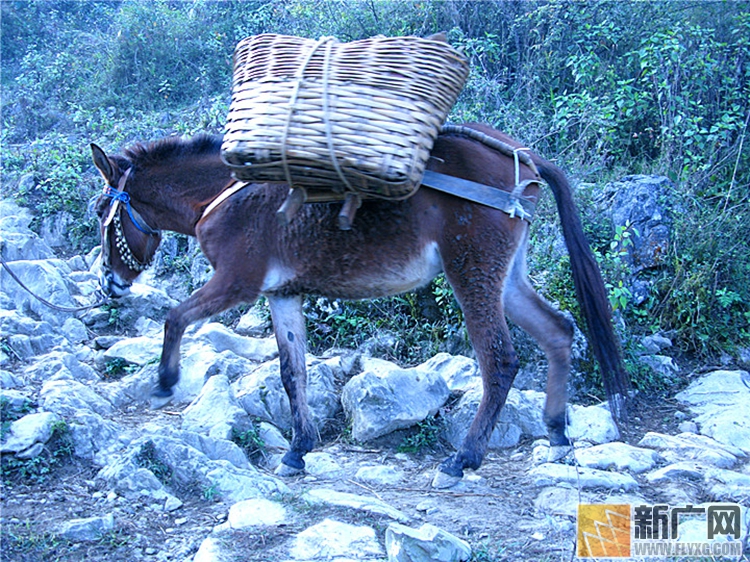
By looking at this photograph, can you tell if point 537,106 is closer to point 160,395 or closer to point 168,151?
point 168,151

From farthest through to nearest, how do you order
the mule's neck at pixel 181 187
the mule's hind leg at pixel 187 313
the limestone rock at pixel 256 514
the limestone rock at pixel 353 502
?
1. the mule's neck at pixel 181 187
2. the mule's hind leg at pixel 187 313
3. the limestone rock at pixel 353 502
4. the limestone rock at pixel 256 514

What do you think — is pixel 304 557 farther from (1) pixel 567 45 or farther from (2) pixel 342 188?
(1) pixel 567 45

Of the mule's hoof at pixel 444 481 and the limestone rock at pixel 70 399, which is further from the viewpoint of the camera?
the limestone rock at pixel 70 399

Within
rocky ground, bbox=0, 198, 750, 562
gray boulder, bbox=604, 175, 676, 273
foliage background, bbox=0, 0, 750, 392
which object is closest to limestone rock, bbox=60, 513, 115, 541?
rocky ground, bbox=0, 198, 750, 562

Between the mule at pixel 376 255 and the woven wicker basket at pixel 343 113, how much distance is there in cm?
48

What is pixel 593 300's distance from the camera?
4.42m

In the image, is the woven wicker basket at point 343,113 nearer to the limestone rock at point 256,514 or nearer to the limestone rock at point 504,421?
the limestone rock at point 256,514

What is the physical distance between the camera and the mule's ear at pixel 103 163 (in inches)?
185

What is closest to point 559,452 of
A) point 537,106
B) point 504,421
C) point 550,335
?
point 504,421

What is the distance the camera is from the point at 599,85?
8.16m

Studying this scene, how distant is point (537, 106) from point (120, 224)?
5.10 metres

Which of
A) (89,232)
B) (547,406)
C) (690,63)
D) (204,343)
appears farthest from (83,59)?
(547,406)

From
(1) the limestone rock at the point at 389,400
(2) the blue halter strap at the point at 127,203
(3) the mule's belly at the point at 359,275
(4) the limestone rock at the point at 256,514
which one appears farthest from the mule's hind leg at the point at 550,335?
(2) the blue halter strap at the point at 127,203

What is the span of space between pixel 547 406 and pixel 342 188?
6.33ft
